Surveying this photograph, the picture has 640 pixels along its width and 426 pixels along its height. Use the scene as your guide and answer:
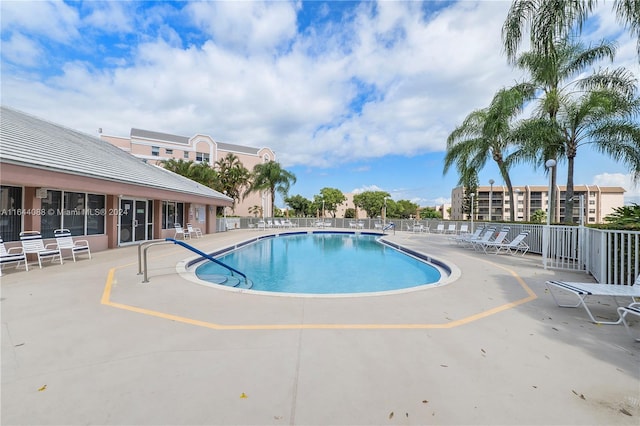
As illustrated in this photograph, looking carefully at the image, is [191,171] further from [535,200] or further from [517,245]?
[535,200]

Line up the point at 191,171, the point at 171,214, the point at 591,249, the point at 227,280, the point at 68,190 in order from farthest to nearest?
the point at 191,171
the point at 171,214
the point at 68,190
the point at 227,280
the point at 591,249

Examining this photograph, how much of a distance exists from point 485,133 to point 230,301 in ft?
52.1

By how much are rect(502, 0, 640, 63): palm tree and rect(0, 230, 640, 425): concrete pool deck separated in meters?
6.04

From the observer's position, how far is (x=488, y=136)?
48.5 ft

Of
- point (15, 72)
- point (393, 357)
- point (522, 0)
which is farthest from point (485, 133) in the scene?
point (15, 72)

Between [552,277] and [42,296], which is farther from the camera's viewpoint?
[552,277]

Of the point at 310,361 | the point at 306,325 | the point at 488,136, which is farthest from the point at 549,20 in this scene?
the point at 488,136

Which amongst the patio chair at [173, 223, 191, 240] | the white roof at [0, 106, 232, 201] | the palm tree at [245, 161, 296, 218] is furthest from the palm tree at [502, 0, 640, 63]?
the palm tree at [245, 161, 296, 218]

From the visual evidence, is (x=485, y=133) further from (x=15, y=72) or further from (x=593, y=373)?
(x=15, y=72)

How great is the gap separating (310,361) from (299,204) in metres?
60.8

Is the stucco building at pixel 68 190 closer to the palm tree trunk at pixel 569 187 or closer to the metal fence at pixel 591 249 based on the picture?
the metal fence at pixel 591 249

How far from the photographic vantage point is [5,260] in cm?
683

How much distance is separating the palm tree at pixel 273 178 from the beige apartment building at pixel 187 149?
4994 mm

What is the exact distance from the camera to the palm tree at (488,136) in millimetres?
13852
